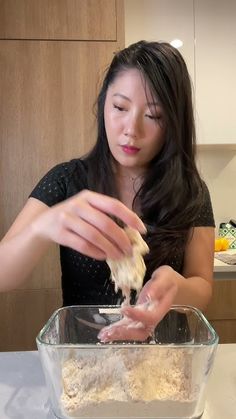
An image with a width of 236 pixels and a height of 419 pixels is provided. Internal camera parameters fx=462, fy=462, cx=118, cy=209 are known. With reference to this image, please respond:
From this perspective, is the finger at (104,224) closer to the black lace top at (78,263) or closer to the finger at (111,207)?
the finger at (111,207)

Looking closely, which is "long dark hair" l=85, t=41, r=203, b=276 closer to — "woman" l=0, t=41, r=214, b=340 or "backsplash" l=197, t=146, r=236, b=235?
"woman" l=0, t=41, r=214, b=340

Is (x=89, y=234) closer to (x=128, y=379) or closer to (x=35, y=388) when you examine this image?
(x=128, y=379)

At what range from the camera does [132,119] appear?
88 centimetres

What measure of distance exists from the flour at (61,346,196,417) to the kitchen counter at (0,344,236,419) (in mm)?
86

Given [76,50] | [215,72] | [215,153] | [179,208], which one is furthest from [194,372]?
[215,153]

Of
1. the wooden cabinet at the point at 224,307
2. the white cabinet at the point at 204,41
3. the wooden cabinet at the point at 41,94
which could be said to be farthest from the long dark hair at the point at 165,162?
the white cabinet at the point at 204,41

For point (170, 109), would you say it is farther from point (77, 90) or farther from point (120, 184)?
point (77, 90)

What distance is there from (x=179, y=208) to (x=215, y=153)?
57.2 inches

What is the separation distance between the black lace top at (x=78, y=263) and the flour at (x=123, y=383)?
0.41 meters

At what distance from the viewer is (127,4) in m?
2.04

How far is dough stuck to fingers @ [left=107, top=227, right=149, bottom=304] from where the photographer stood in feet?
2.04

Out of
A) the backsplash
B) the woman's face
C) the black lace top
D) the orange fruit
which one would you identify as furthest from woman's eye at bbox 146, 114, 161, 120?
the backsplash

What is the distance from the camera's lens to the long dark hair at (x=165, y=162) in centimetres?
91

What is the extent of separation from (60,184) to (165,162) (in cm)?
24
